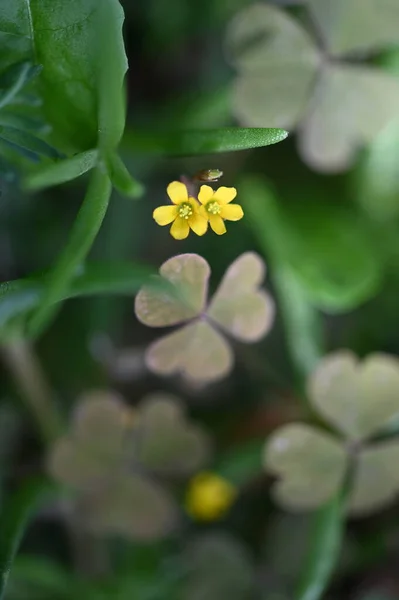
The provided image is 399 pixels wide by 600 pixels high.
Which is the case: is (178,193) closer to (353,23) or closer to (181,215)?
(181,215)

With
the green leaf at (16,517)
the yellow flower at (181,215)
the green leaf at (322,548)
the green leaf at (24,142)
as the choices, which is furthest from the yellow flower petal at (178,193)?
the green leaf at (322,548)

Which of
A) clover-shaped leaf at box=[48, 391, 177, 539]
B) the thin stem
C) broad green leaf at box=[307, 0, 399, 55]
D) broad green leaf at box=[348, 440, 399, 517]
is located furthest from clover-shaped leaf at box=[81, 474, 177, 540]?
broad green leaf at box=[307, 0, 399, 55]

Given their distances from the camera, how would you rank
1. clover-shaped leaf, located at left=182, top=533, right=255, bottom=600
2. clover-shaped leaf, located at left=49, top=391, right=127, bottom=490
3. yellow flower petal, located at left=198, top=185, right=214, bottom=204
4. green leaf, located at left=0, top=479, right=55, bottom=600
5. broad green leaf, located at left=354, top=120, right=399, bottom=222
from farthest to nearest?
broad green leaf, located at left=354, top=120, right=399, bottom=222
clover-shaped leaf, located at left=182, top=533, right=255, bottom=600
clover-shaped leaf, located at left=49, top=391, right=127, bottom=490
green leaf, located at left=0, top=479, right=55, bottom=600
yellow flower petal, located at left=198, top=185, right=214, bottom=204

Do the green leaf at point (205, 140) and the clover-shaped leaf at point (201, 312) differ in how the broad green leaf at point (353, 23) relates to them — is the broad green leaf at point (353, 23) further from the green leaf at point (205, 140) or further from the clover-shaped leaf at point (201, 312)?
the clover-shaped leaf at point (201, 312)

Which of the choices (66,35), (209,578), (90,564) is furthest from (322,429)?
(66,35)

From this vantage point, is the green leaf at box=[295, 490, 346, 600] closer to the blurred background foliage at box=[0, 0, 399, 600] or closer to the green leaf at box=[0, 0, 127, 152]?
the blurred background foliage at box=[0, 0, 399, 600]

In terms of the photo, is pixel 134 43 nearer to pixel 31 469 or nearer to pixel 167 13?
pixel 167 13

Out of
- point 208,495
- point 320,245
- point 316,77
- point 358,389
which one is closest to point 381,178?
point 320,245
